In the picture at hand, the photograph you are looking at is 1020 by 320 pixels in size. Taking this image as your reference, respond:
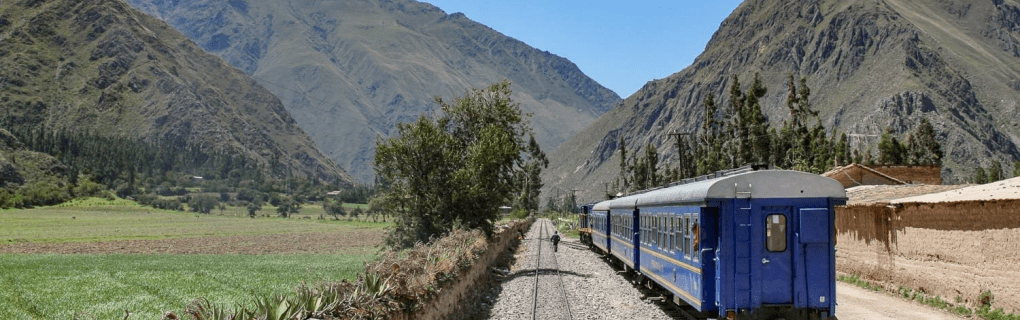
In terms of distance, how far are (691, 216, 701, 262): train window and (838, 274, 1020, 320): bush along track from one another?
7117mm

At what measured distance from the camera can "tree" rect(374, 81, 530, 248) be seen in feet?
120

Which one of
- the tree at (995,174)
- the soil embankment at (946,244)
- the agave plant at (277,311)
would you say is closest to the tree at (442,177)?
the soil embankment at (946,244)

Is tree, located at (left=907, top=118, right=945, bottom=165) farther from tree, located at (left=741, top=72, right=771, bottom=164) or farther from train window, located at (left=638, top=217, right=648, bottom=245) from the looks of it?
train window, located at (left=638, top=217, right=648, bottom=245)

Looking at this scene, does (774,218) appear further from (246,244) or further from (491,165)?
(246,244)

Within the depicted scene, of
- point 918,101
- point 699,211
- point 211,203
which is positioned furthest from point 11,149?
point 918,101

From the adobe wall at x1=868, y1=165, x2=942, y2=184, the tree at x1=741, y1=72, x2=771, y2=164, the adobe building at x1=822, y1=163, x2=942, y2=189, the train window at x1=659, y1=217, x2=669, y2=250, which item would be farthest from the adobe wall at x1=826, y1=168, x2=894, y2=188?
the train window at x1=659, y1=217, x2=669, y2=250

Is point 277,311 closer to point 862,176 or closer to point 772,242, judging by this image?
point 772,242

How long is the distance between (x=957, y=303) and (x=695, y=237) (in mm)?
8725

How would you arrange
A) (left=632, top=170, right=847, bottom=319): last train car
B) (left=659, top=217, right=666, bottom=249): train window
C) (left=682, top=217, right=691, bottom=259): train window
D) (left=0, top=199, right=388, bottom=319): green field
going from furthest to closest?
(left=0, top=199, right=388, bottom=319): green field, (left=659, top=217, right=666, bottom=249): train window, (left=682, top=217, right=691, bottom=259): train window, (left=632, top=170, right=847, bottom=319): last train car

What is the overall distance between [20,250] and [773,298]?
→ 55671 mm

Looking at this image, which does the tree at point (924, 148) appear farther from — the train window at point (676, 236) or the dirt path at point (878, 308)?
the train window at point (676, 236)

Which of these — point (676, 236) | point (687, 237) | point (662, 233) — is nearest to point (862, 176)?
point (662, 233)

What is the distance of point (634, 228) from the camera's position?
25000 millimetres

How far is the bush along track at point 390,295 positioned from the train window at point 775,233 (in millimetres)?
6262
